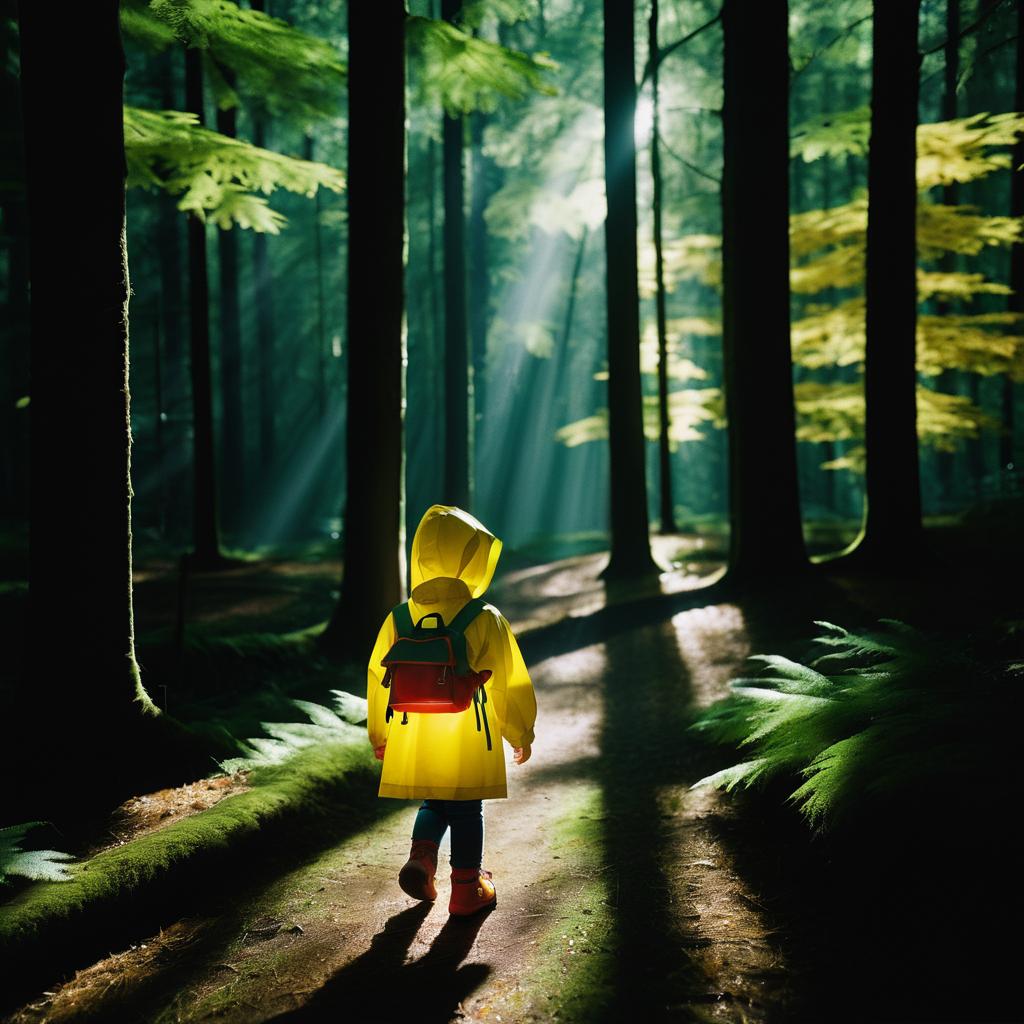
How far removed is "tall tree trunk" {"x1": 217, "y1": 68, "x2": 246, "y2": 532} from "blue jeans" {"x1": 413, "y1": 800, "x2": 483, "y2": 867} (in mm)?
15380

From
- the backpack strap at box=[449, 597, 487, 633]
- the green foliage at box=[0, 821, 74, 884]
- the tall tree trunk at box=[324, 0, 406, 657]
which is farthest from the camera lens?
the tall tree trunk at box=[324, 0, 406, 657]

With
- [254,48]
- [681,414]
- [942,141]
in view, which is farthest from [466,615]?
[681,414]

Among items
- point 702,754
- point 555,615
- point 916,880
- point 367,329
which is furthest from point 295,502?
point 916,880

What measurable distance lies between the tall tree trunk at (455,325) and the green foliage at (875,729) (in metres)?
12.3

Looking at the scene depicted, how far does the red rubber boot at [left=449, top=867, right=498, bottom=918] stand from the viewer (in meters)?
3.51

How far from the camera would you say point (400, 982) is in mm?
3000

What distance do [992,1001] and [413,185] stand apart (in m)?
30.7

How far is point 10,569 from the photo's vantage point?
518 inches

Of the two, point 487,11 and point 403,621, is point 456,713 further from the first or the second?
point 487,11

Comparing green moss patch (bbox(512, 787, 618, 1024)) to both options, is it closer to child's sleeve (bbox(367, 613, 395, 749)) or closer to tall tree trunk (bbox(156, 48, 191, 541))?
child's sleeve (bbox(367, 613, 395, 749))

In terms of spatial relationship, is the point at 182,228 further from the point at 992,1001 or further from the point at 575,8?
the point at 992,1001

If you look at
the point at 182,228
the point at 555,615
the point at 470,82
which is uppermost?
the point at 182,228

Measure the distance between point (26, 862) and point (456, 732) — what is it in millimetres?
1887

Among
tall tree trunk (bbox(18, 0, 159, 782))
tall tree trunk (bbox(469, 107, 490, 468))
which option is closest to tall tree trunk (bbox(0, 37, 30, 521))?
tall tree trunk (bbox(18, 0, 159, 782))
